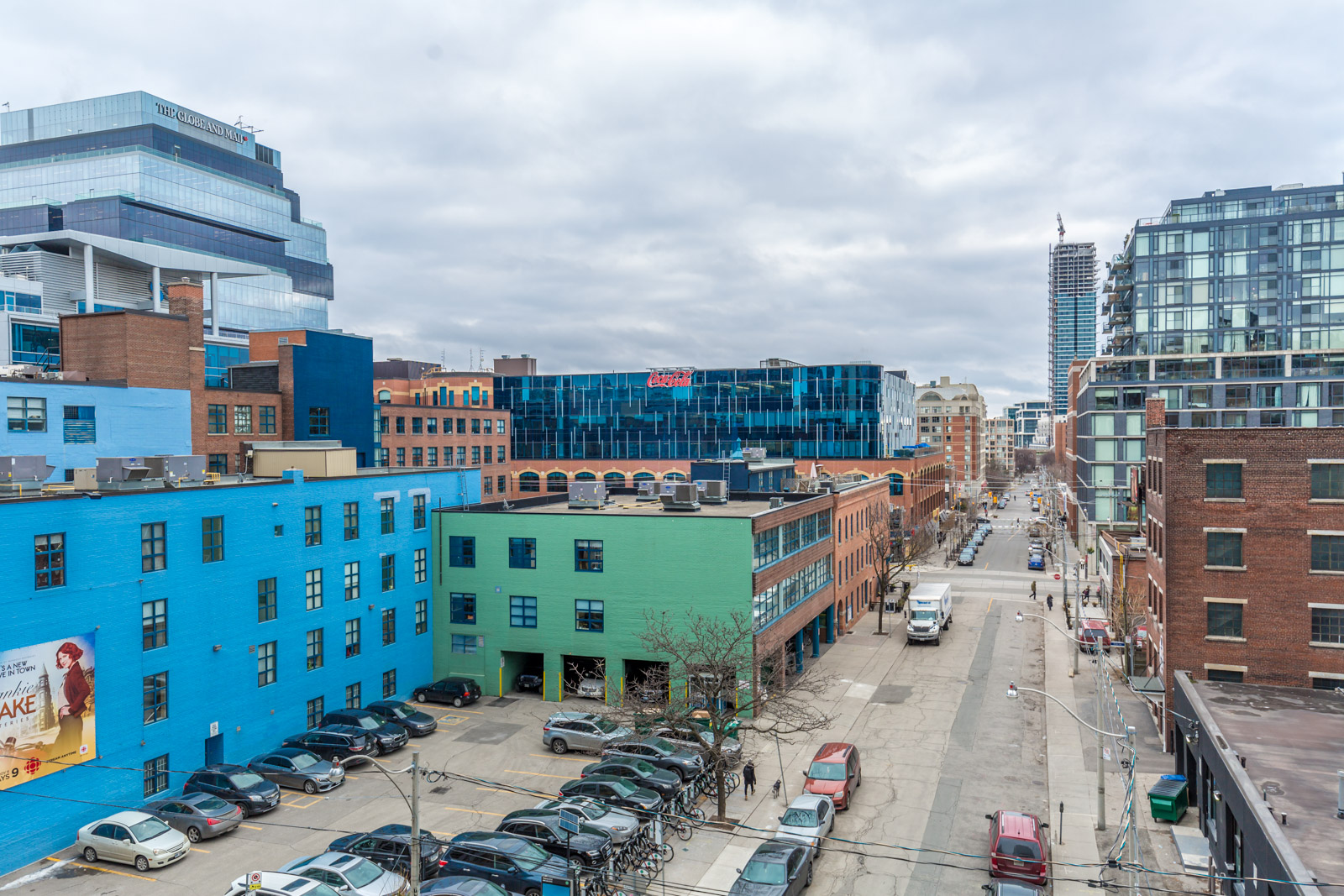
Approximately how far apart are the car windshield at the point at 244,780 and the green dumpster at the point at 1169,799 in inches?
1290

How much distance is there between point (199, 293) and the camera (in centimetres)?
5228

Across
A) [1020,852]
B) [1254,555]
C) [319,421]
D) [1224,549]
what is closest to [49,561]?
[1020,852]

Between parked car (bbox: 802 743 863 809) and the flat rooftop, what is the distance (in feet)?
41.0

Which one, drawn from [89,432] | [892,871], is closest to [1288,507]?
[892,871]

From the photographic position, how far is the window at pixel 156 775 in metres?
32.6

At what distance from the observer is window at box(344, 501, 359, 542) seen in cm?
4353

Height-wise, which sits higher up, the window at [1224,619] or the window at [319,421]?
the window at [319,421]

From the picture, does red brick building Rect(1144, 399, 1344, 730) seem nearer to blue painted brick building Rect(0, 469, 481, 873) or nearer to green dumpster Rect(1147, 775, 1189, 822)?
green dumpster Rect(1147, 775, 1189, 822)

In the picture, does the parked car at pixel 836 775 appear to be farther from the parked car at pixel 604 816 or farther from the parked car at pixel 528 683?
the parked car at pixel 528 683

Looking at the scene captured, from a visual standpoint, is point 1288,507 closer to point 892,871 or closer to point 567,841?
point 892,871

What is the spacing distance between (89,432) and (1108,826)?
4713 cm

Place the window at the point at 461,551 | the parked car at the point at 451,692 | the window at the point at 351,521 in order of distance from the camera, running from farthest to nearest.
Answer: the window at the point at 461,551
the parked car at the point at 451,692
the window at the point at 351,521

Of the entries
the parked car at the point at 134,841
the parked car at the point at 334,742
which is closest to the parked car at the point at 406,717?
the parked car at the point at 334,742

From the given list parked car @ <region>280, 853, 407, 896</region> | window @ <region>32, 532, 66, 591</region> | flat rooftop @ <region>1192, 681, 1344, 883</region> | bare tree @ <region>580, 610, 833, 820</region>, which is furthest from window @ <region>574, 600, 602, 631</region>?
flat rooftop @ <region>1192, 681, 1344, 883</region>
